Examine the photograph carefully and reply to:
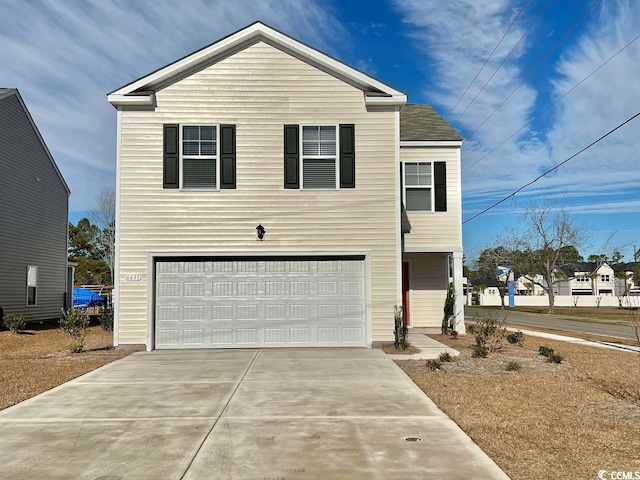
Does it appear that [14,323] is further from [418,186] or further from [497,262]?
[497,262]

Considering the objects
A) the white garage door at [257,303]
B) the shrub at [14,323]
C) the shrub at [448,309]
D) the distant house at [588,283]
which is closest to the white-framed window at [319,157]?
the white garage door at [257,303]

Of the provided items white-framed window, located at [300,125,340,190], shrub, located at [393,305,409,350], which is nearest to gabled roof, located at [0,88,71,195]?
white-framed window, located at [300,125,340,190]

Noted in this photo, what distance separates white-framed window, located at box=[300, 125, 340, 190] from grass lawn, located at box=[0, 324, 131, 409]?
6.21 m

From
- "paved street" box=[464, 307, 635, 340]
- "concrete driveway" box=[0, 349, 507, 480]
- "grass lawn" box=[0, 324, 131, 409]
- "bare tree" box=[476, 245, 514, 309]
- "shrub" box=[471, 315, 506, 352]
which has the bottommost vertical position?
"paved street" box=[464, 307, 635, 340]

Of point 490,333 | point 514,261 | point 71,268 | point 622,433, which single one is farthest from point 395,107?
point 514,261

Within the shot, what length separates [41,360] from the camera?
37.9 feet

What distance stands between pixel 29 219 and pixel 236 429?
771 inches

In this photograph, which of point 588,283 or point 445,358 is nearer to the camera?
point 445,358

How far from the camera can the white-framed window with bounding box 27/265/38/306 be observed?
854 inches

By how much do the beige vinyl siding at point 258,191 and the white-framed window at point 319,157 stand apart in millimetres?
206

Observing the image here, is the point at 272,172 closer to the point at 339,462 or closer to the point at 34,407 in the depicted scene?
the point at 34,407

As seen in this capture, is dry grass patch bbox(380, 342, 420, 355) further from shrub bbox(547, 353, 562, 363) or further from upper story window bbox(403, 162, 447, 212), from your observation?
upper story window bbox(403, 162, 447, 212)

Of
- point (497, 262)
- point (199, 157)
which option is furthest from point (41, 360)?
point (497, 262)

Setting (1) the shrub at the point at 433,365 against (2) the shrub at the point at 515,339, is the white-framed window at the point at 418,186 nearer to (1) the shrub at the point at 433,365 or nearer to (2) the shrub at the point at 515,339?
(2) the shrub at the point at 515,339
